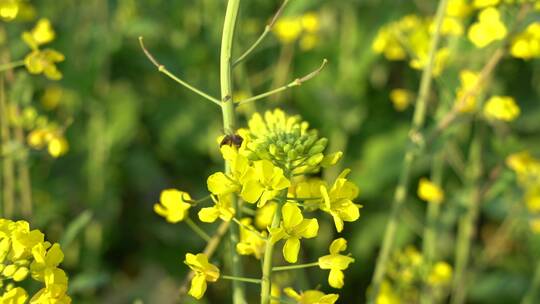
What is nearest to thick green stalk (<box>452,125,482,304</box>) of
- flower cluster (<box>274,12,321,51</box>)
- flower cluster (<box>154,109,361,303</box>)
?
flower cluster (<box>274,12,321,51</box>)

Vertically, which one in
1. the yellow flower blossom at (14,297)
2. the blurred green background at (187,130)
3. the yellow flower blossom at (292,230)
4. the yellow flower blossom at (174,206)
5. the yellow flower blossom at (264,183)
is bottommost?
the yellow flower blossom at (14,297)

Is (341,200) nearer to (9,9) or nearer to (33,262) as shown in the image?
(33,262)

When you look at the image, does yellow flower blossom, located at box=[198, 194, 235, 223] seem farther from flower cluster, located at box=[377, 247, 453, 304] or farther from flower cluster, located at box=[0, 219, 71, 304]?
flower cluster, located at box=[377, 247, 453, 304]

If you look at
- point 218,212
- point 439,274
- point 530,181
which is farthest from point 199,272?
point 530,181

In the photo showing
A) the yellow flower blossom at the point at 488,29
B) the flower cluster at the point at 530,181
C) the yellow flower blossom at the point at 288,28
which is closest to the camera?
the yellow flower blossom at the point at 488,29

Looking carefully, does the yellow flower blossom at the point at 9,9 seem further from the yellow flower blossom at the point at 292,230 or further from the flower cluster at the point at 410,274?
the flower cluster at the point at 410,274

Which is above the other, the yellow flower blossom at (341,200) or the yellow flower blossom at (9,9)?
the yellow flower blossom at (9,9)

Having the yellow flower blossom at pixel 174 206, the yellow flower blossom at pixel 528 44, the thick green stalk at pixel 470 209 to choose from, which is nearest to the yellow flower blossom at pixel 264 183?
the yellow flower blossom at pixel 174 206
